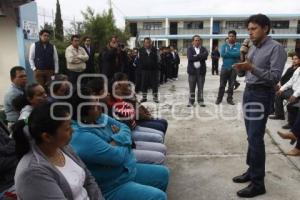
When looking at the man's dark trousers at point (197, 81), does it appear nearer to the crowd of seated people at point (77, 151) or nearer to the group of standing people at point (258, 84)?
the crowd of seated people at point (77, 151)

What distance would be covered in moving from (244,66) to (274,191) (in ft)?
4.60

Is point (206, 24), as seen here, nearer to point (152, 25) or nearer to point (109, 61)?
point (152, 25)

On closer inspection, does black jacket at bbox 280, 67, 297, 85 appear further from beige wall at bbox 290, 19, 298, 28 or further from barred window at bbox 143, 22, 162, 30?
beige wall at bbox 290, 19, 298, 28

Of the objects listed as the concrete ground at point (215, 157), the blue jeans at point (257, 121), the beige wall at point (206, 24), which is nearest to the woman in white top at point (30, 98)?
the concrete ground at point (215, 157)

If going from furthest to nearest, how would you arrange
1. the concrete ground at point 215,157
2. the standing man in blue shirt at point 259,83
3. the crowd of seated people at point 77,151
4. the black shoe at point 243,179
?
1. the black shoe at point 243,179
2. the concrete ground at point 215,157
3. the standing man in blue shirt at point 259,83
4. the crowd of seated people at point 77,151

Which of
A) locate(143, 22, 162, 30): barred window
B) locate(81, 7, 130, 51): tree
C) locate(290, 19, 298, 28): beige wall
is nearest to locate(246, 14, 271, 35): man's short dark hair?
locate(81, 7, 130, 51): tree

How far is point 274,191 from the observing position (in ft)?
11.6

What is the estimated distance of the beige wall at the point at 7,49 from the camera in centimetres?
789

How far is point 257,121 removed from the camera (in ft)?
10.9

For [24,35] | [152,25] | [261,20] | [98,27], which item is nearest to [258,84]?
[261,20]

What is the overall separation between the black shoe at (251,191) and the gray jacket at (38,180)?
6.65ft

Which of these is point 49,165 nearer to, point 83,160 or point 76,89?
point 83,160

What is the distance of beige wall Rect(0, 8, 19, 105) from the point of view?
7.89 m

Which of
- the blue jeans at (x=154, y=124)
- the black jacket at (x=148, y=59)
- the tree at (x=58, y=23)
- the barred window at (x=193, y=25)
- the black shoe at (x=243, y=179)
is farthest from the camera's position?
the barred window at (x=193, y=25)
